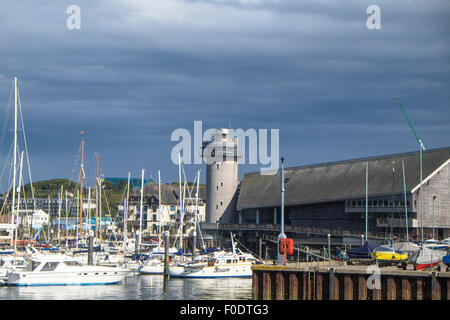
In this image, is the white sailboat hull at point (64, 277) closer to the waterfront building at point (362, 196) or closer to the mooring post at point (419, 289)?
the mooring post at point (419, 289)

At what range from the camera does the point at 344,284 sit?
133ft

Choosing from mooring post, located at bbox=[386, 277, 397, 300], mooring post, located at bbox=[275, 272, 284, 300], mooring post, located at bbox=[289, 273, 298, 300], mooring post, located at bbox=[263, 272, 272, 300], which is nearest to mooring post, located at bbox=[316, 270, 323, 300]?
mooring post, located at bbox=[289, 273, 298, 300]

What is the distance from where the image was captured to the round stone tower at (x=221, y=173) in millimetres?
104188

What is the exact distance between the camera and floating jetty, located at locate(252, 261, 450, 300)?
124 feet

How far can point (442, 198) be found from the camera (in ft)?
269

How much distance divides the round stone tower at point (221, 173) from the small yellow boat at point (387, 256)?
5428 centimetres

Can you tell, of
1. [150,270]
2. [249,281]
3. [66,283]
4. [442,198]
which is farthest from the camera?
[442,198]

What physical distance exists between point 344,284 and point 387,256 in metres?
11.1

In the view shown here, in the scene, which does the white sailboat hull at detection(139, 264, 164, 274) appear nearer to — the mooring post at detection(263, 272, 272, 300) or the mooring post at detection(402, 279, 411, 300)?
the mooring post at detection(263, 272, 272, 300)

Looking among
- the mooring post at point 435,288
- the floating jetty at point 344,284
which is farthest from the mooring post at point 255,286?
the mooring post at point 435,288

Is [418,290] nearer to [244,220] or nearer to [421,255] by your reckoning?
[421,255]

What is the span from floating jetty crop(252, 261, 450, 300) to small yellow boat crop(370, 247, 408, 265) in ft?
23.0
